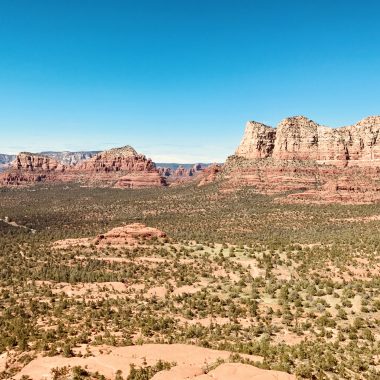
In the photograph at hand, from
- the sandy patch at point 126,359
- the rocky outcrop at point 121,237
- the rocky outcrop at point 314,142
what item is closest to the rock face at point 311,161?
the rocky outcrop at point 314,142

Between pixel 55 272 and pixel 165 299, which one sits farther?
pixel 55 272

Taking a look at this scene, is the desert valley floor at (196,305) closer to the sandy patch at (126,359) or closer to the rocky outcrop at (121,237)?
the sandy patch at (126,359)

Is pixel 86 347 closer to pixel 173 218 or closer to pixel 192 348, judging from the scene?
pixel 192 348

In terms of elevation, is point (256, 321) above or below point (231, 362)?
below

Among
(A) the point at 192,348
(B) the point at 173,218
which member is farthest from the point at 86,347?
(B) the point at 173,218

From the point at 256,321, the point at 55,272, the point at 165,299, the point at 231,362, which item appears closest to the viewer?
the point at 231,362

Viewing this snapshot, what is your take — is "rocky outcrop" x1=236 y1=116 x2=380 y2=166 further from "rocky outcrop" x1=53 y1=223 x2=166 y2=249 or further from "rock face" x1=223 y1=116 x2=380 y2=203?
"rocky outcrop" x1=53 y1=223 x2=166 y2=249
